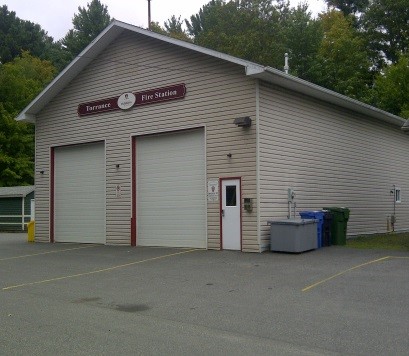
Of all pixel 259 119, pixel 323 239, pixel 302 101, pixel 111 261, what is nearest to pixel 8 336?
pixel 111 261

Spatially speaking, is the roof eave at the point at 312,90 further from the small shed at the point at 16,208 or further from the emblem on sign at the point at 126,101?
the small shed at the point at 16,208

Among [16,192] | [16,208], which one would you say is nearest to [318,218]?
[16,192]

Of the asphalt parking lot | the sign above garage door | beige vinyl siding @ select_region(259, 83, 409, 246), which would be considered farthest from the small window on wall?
the sign above garage door

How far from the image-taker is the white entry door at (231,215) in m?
16.2

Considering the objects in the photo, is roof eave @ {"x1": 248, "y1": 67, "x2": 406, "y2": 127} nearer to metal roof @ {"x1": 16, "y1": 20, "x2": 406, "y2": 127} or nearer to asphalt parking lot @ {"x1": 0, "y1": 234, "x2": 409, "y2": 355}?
metal roof @ {"x1": 16, "y1": 20, "x2": 406, "y2": 127}

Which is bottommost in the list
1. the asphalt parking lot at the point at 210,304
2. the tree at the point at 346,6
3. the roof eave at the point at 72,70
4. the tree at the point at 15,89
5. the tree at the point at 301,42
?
the asphalt parking lot at the point at 210,304

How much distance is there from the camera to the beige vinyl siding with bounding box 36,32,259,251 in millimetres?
16281

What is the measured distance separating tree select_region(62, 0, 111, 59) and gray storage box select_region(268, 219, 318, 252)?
4502 centimetres

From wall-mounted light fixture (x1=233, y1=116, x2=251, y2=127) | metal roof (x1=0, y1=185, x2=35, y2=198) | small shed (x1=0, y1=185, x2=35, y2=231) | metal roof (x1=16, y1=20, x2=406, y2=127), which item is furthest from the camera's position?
small shed (x1=0, y1=185, x2=35, y2=231)

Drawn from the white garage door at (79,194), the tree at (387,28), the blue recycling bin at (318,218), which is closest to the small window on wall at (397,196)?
the blue recycling bin at (318,218)

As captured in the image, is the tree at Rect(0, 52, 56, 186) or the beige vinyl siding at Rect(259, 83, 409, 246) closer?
the beige vinyl siding at Rect(259, 83, 409, 246)

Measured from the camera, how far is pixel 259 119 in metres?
15.9

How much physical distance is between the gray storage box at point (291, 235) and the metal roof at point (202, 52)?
4036 mm

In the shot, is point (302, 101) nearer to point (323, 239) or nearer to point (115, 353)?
point (323, 239)
